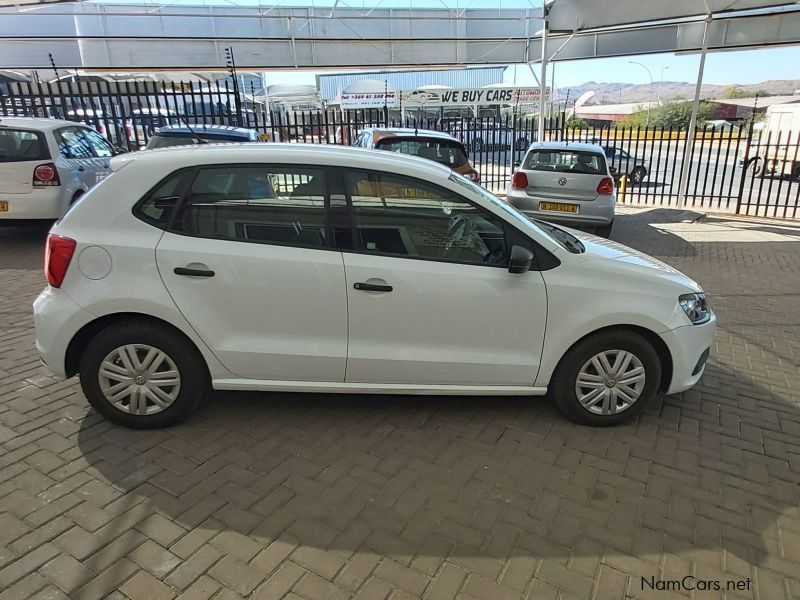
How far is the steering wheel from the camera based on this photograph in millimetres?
3172

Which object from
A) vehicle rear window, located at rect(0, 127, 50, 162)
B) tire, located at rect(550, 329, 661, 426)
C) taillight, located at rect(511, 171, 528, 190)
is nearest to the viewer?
tire, located at rect(550, 329, 661, 426)

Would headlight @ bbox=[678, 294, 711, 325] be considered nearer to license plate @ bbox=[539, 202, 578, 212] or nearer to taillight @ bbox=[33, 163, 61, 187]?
license plate @ bbox=[539, 202, 578, 212]

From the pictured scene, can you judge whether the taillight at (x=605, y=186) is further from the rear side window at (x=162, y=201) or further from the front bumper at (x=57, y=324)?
the front bumper at (x=57, y=324)

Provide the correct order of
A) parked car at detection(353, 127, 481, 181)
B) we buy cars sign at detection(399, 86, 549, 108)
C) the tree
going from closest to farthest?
1. parked car at detection(353, 127, 481, 181)
2. we buy cars sign at detection(399, 86, 549, 108)
3. the tree

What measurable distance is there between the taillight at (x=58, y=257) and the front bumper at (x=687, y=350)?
348cm

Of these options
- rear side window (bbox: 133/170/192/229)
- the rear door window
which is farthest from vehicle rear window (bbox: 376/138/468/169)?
rear side window (bbox: 133/170/192/229)

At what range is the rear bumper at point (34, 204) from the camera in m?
7.23

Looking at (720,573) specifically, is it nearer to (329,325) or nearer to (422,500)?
(422,500)

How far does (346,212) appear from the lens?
10.2 ft

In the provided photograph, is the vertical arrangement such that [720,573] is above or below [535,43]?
below

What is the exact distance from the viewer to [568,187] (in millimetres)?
8633

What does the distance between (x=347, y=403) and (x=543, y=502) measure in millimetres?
1419

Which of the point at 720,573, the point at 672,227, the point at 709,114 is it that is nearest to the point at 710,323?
the point at 720,573

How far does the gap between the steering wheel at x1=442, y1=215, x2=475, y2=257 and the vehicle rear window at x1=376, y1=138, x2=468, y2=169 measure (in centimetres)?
532
